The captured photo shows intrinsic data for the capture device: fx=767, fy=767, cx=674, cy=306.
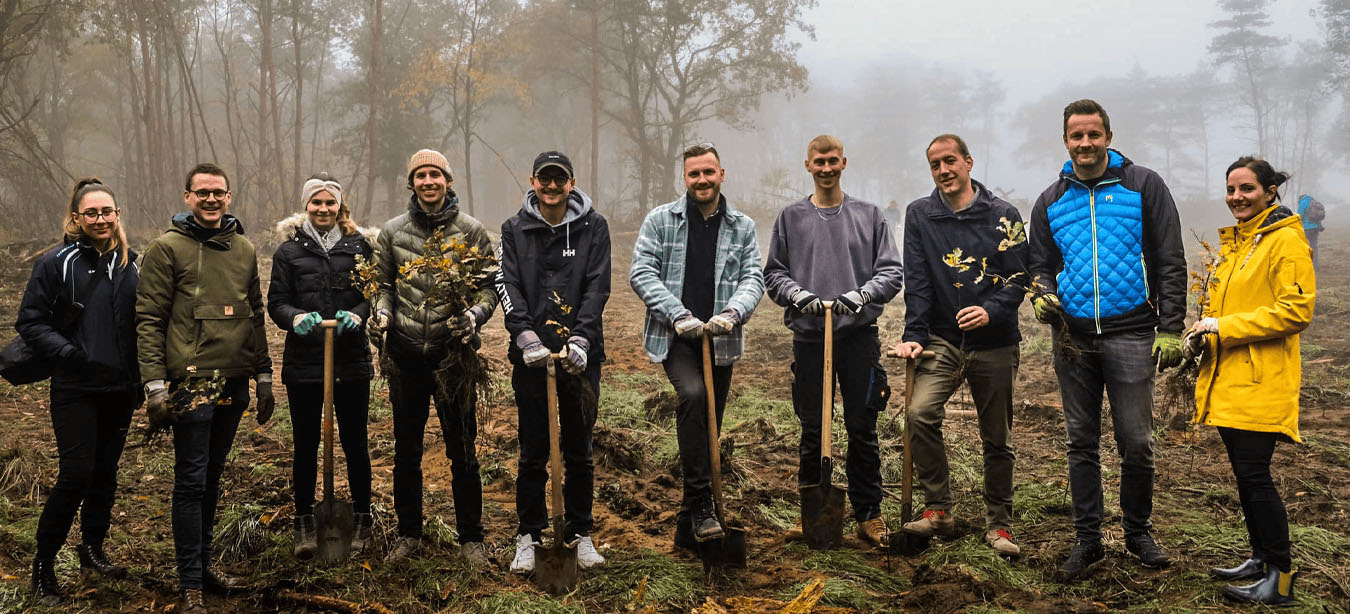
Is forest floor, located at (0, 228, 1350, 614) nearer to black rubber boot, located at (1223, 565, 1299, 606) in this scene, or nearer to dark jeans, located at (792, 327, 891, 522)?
black rubber boot, located at (1223, 565, 1299, 606)

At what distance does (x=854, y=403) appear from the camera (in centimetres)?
464

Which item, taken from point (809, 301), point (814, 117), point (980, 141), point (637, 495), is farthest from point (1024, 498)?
point (980, 141)

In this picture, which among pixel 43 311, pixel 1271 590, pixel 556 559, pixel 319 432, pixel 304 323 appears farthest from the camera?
pixel 319 432

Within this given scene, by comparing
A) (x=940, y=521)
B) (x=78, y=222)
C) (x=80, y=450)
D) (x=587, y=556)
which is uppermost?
(x=78, y=222)

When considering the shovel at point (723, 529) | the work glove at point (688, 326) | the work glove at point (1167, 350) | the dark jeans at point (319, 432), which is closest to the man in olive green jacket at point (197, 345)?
the dark jeans at point (319, 432)

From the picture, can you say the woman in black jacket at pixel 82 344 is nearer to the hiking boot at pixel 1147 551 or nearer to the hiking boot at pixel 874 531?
the hiking boot at pixel 874 531

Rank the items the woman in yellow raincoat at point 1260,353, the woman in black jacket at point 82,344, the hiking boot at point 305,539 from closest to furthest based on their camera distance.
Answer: the woman in yellow raincoat at point 1260,353, the woman in black jacket at point 82,344, the hiking boot at point 305,539

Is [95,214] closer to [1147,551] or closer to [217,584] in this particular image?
[217,584]

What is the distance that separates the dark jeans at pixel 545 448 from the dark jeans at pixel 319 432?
3.11ft

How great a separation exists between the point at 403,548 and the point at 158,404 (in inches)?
57.9

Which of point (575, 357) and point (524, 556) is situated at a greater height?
point (575, 357)

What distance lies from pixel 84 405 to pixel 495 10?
3180cm

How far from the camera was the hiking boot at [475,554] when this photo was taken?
4.20 meters

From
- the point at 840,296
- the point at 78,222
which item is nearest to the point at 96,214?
the point at 78,222
